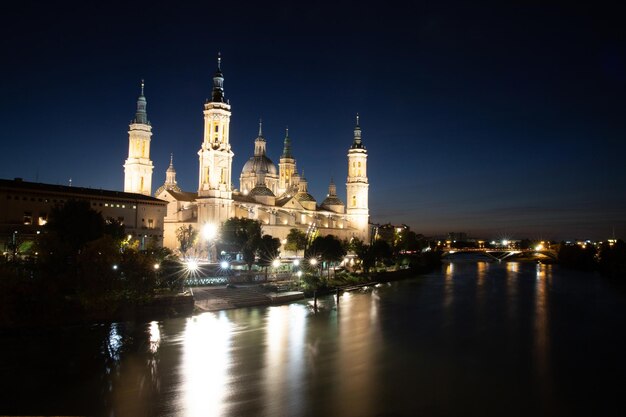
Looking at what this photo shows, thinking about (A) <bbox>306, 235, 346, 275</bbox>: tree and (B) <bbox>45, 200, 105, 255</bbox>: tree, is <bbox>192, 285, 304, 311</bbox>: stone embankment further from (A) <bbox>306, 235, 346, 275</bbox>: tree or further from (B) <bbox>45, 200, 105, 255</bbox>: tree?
(A) <bbox>306, 235, 346, 275</bbox>: tree

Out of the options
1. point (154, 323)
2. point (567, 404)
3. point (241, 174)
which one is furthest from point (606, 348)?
point (241, 174)

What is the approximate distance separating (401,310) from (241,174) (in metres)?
50.4

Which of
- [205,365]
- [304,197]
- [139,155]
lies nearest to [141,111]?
[139,155]

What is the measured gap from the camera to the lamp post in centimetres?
5800

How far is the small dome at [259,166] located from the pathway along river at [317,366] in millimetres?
48850

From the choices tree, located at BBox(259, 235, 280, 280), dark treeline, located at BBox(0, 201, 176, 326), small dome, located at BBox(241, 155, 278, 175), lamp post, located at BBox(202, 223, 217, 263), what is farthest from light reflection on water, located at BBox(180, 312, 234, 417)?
small dome, located at BBox(241, 155, 278, 175)

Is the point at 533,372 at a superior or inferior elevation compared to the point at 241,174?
inferior

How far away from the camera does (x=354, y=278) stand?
55469 millimetres

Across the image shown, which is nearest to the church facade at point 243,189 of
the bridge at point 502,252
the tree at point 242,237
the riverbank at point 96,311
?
the tree at point 242,237

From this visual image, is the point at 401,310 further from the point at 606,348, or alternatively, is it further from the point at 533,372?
the point at 533,372

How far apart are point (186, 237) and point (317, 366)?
4028 cm

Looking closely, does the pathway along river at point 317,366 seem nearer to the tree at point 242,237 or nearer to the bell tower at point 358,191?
the tree at point 242,237

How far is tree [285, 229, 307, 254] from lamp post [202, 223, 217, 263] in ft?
41.4

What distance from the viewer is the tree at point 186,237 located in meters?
54.7
